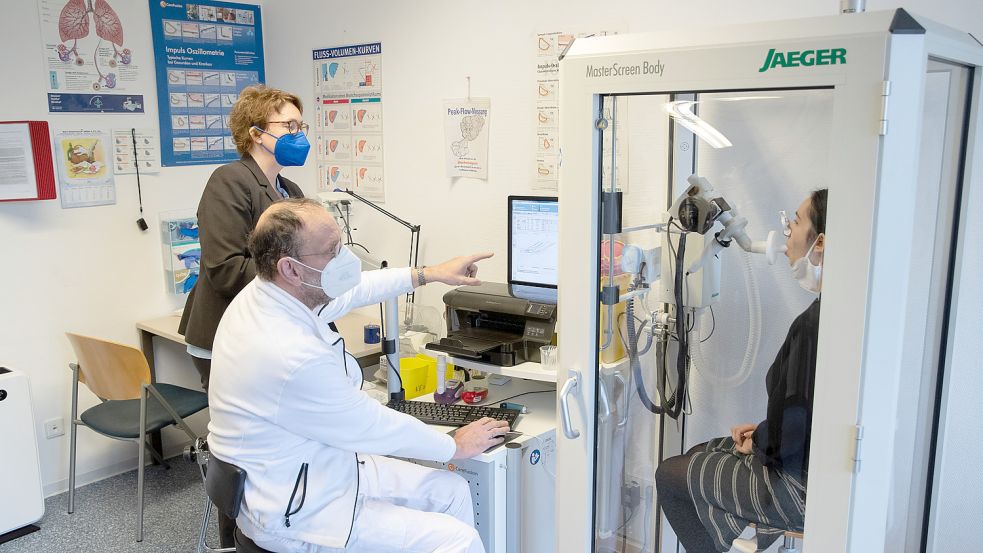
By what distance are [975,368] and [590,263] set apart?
3.08 feet

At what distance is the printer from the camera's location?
2.46 meters

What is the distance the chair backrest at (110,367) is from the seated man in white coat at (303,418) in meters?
1.31

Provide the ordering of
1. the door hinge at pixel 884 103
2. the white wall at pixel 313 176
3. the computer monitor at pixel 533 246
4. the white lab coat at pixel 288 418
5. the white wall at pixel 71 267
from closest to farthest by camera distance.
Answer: the door hinge at pixel 884 103 → the white lab coat at pixel 288 418 → the computer monitor at pixel 533 246 → the white wall at pixel 313 176 → the white wall at pixel 71 267

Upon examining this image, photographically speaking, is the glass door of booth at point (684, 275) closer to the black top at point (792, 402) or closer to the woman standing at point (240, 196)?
the black top at point (792, 402)

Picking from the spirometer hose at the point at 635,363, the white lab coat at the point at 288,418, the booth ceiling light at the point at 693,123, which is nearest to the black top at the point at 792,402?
the spirometer hose at the point at 635,363

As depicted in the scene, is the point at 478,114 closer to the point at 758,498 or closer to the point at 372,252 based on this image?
the point at 372,252

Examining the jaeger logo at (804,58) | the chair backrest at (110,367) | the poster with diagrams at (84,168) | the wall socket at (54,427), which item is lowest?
the wall socket at (54,427)

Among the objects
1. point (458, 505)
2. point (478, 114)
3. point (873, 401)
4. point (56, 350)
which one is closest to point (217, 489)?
point (458, 505)

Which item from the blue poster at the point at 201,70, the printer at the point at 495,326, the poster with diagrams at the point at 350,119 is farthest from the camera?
the blue poster at the point at 201,70

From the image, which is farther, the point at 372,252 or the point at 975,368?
the point at 372,252

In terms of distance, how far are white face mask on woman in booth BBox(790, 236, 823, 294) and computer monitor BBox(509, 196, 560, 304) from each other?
1135mm

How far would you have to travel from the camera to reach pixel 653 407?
1871 mm

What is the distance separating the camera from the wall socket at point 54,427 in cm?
335

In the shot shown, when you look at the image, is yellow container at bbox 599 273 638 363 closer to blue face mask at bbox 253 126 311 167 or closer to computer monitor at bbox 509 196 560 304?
computer monitor at bbox 509 196 560 304
